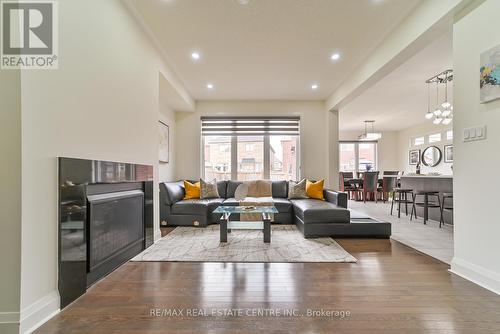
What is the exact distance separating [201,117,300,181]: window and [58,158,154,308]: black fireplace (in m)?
2.95

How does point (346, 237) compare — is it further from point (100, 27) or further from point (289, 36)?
point (100, 27)

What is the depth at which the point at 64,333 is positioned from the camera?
148 centimetres

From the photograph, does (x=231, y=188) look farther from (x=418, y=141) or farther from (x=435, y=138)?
(x=418, y=141)

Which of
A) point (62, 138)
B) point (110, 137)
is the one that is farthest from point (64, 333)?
point (110, 137)

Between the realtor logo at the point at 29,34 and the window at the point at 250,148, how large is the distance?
4111 mm

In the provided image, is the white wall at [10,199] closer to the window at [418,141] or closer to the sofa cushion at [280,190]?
the sofa cushion at [280,190]

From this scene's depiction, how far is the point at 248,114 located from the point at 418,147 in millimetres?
7089

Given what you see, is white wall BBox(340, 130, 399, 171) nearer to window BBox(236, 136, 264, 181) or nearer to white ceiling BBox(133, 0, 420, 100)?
window BBox(236, 136, 264, 181)

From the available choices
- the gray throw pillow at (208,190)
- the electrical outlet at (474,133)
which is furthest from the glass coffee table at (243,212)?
the electrical outlet at (474,133)

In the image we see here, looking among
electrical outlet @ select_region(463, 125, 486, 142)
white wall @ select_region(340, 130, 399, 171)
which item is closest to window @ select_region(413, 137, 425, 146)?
white wall @ select_region(340, 130, 399, 171)

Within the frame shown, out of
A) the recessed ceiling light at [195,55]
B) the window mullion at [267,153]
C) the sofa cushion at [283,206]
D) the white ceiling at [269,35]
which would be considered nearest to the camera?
the white ceiling at [269,35]

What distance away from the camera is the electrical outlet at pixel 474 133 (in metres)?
2.03

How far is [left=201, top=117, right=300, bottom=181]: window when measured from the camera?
578 cm

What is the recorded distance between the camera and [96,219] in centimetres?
208
